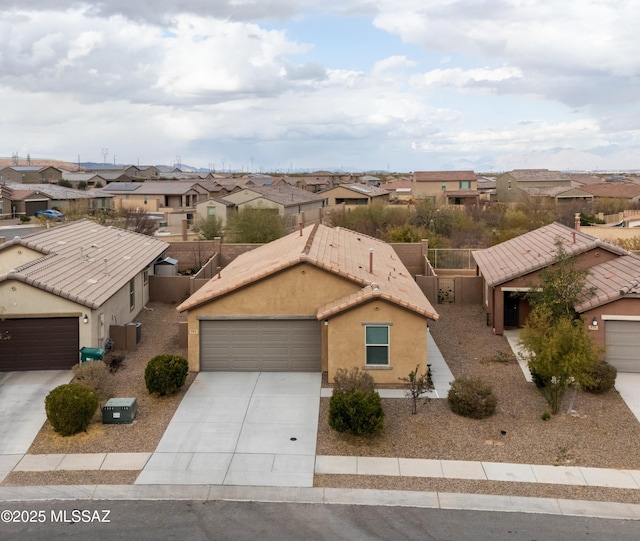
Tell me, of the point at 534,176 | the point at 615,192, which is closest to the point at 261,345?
the point at 615,192

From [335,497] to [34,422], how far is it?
846 centimetres

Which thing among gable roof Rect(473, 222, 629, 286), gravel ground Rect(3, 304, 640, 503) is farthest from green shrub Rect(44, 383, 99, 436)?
gable roof Rect(473, 222, 629, 286)

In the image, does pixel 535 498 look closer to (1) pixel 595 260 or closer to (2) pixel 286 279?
(2) pixel 286 279

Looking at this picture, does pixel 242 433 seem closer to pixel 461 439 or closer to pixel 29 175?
pixel 461 439

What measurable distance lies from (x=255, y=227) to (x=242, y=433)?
28.9m

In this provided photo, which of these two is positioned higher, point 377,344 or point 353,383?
point 377,344

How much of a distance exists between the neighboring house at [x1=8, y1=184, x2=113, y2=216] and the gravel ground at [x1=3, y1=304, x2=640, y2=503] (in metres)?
63.3

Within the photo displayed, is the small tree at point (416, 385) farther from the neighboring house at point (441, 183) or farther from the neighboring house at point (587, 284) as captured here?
the neighboring house at point (441, 183)

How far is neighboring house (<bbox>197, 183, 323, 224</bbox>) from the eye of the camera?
6406cm

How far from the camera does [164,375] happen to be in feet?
59.3

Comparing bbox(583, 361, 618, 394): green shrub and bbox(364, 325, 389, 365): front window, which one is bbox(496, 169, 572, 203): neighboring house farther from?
bbox(364, 325, 389, 365): front window

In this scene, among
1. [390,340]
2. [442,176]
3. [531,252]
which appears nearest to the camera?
[390,340]

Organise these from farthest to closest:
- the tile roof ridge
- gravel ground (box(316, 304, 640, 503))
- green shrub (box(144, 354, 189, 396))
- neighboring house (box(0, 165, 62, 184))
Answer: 1. neighboring house (box(0, 165, 62, 184))
2. the tile roof ridge
3. green shrub (box(144, 354, 189, 396))
4. gravel ground (box(316, 304, 640, 503))

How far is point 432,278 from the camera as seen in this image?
31078mm
